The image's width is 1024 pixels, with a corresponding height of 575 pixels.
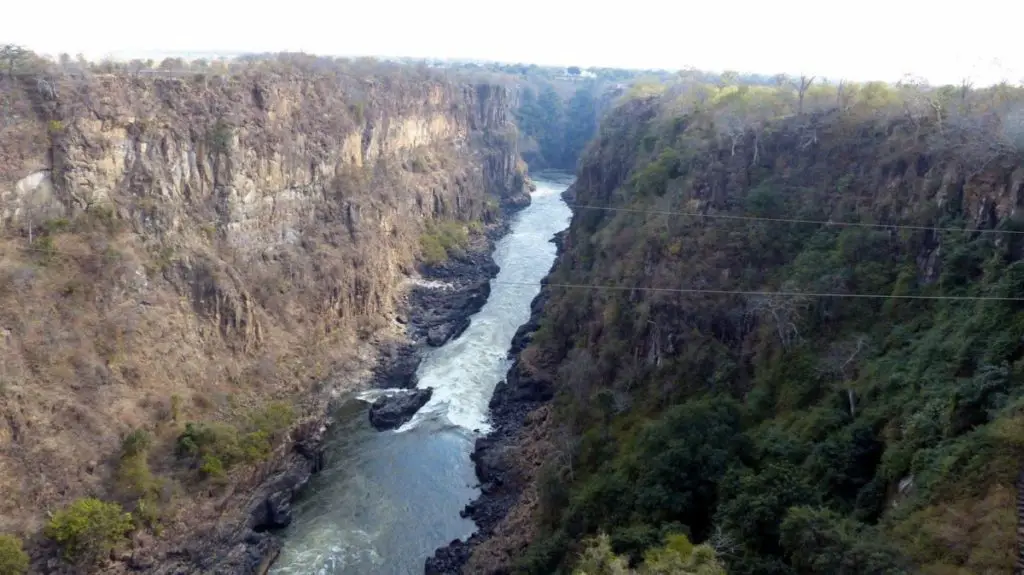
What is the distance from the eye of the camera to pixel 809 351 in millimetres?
24203

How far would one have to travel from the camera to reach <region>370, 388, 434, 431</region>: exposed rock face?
3391cm

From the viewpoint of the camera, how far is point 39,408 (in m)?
25.6

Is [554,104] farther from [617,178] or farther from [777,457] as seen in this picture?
[777,457]

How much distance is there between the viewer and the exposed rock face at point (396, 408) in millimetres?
33906

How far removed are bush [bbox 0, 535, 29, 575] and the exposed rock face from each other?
50.2 ft

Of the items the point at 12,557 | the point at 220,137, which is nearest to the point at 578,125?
the point at 220,137

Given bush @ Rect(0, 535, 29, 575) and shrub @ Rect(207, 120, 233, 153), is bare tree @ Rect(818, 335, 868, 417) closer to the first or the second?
bush @ Rect(0, 535, 29, 575)

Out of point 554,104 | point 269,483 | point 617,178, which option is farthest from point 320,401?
point 554,104

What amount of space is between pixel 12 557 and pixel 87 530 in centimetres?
209

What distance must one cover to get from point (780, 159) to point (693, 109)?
14.2m

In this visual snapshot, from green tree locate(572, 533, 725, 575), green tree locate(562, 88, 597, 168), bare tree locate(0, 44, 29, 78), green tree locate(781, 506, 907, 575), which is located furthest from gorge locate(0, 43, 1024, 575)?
green tree locate(562, 88, 597, 168)

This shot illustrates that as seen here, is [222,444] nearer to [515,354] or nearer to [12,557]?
[12,557]

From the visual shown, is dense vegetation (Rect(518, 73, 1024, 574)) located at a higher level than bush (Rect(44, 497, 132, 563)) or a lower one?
higher

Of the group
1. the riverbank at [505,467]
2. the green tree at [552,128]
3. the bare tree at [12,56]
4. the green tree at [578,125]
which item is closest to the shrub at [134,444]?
the riverbank at [505,467]
